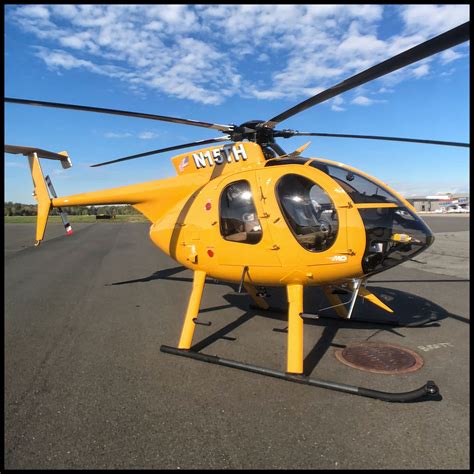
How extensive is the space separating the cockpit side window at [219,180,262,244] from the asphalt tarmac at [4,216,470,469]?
5.66ft

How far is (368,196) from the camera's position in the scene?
487 centimetres

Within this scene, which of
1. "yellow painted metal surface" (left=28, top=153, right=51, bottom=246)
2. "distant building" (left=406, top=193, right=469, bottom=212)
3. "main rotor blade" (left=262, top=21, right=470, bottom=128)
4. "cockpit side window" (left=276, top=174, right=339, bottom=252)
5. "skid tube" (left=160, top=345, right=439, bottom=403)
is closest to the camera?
"main rotor blade" (left=262, top=21, right=470, bottom=128)

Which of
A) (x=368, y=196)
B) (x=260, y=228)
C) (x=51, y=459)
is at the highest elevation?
(x=368, y=196)

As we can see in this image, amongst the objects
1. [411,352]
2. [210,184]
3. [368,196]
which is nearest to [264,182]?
[210,184]

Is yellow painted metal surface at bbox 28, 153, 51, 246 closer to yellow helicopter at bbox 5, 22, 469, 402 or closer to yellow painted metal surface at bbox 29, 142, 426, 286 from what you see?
yellow painted metal surface at bbox 29, 142, 426, 286

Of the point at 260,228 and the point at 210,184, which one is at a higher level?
the point at 210,184

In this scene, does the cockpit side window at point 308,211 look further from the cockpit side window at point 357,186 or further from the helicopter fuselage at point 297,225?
the cockpit side window at point 357,186

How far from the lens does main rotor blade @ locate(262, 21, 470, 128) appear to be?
9.66ft

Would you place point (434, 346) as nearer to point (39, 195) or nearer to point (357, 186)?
point (357, 186)

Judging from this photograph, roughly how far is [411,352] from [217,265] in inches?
121

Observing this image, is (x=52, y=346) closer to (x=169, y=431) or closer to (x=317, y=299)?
(x=169, y=431)

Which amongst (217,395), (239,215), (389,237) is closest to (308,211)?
(239,215)

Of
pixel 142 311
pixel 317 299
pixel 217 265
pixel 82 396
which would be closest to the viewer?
pixel 82 396

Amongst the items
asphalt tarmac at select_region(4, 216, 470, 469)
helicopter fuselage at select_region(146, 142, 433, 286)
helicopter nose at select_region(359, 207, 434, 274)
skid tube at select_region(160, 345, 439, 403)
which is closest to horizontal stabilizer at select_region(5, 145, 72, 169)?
asphalt tarmac at select_region(4, 216, 470, 469)
